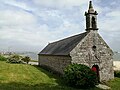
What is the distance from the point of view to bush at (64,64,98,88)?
20891 millimetres

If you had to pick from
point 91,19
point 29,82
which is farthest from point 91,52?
point 29,82

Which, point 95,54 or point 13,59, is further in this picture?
point 13,59

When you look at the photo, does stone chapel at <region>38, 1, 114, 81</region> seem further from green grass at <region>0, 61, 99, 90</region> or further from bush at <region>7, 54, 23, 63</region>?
bush at <region>7, 54, 23, 63</region>

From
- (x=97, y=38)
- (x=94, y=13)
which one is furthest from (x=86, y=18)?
(x=97, y=38)

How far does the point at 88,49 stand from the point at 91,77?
212 inches

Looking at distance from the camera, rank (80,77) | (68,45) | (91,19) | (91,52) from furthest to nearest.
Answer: (68,45), (91,19), (91,52), (80,77)

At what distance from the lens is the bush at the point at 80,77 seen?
20.9m

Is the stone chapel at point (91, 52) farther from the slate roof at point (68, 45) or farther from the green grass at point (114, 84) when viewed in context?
the green grass at point (114, 84)

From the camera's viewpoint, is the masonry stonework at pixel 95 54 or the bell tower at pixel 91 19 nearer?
the masonry stonework at pixel 95 54

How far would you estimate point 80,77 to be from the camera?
68.6ft

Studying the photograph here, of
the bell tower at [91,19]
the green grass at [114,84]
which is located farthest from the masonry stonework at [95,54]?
the green grass at [114,84]

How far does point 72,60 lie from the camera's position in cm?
2456

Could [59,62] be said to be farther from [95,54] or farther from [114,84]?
[114,84]

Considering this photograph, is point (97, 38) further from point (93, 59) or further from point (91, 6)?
point (91, 6)
